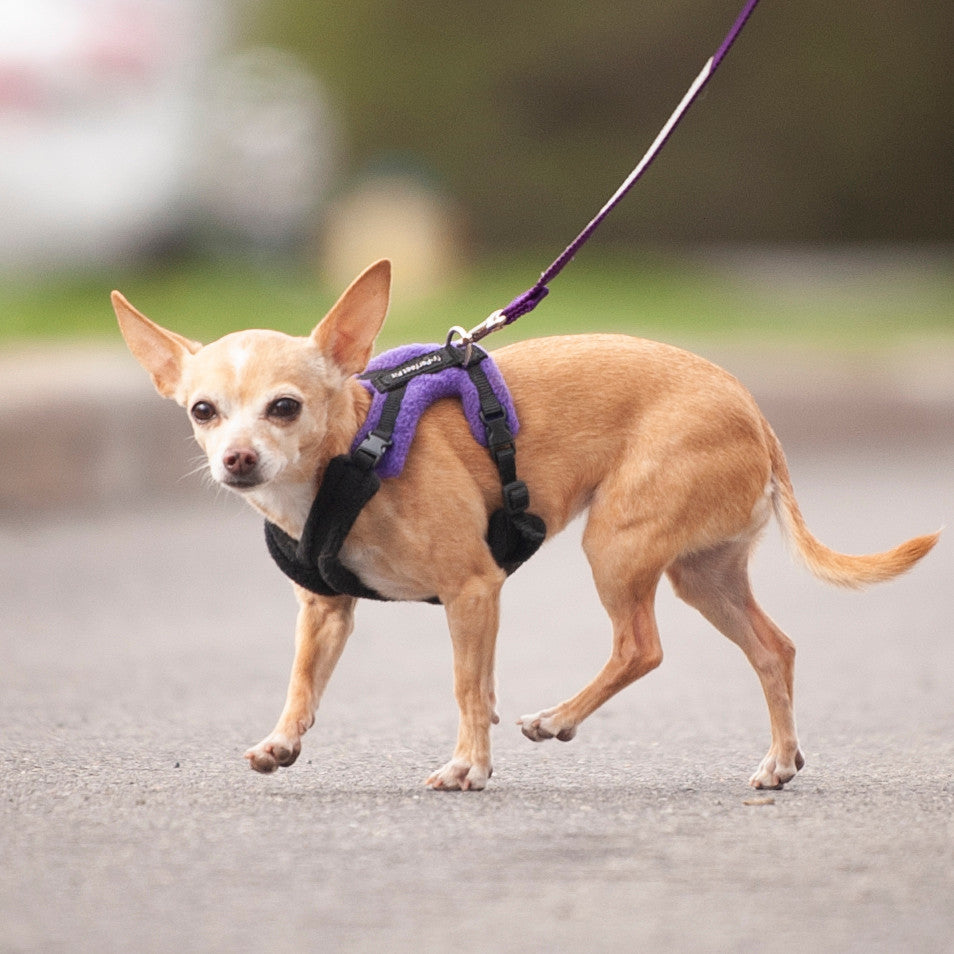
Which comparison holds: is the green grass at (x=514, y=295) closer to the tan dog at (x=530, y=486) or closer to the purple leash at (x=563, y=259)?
the purple leash at (x=563, y=259)

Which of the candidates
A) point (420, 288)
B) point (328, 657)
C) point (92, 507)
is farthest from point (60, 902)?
point (420, 288)

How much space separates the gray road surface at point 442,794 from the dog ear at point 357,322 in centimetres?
87

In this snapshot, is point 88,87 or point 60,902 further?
point 88,87

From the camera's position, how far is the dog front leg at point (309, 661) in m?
3.93

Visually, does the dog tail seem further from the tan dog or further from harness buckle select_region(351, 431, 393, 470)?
harness buckle select_region(351, 431, 393, 470)

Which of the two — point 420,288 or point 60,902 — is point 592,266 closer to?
point 420,288

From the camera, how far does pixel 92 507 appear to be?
322 inches

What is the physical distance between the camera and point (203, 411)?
12.6ft

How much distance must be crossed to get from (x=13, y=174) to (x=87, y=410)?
11.6 ft

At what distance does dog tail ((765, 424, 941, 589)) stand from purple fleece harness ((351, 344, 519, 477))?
2.07 ft

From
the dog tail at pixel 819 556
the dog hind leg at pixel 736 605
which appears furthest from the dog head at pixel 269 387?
the dog tail at pixel 819 556

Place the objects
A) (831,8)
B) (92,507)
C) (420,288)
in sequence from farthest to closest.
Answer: (831,8) < (420,288) < (92,507)

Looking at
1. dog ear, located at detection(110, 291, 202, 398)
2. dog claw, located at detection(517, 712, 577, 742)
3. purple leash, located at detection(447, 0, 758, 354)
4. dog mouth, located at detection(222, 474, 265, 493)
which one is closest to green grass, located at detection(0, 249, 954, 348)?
purple leash, located at detection(447, 0, 758, 354)

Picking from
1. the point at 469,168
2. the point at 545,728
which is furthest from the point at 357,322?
the point at 469,168
